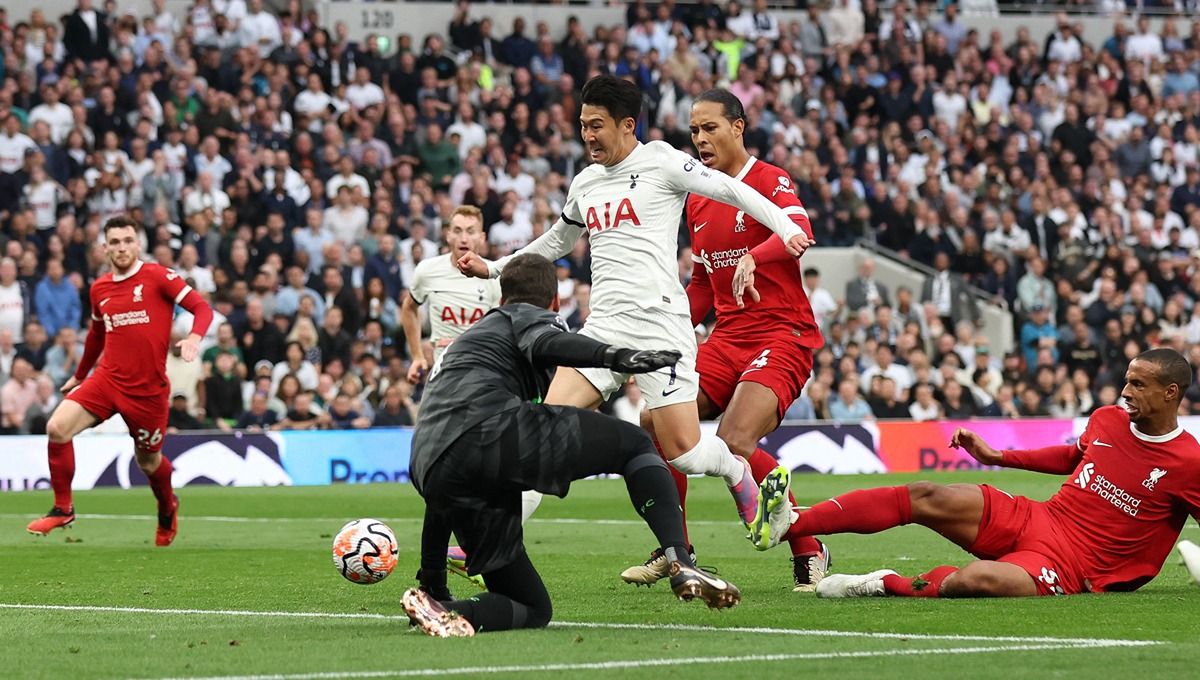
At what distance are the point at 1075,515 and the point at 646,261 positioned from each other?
2458 millimetres

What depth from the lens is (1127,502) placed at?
9.04 meters

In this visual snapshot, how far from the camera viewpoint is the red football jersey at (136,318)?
546 inches

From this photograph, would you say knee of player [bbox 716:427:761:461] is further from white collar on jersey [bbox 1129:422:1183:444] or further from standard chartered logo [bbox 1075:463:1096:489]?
white collar on jersey [bbox 1129:422:1183:444]

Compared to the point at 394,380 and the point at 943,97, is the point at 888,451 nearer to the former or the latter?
the point at 394,380

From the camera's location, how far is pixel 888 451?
2375 centimetres

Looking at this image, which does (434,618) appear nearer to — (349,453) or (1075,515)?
(1075,515)

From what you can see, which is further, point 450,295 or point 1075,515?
point 450,295

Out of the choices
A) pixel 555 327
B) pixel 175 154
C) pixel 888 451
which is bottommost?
pixel 888 451

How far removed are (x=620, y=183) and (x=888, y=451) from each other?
48.7 feet

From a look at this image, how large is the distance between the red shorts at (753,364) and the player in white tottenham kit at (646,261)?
0.71m

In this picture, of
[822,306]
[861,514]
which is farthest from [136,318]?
[822,306]

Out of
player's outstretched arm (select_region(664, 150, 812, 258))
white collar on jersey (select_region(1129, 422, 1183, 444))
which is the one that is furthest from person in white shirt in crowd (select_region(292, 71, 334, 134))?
white collar on jersey (select_region(1129, 422, 1183, 444))

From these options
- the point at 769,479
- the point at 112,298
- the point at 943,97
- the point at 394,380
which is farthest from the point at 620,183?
the point at 943,97

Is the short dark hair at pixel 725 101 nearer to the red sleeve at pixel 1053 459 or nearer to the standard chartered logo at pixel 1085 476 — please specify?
the red sleeve at pixel 1053 459
